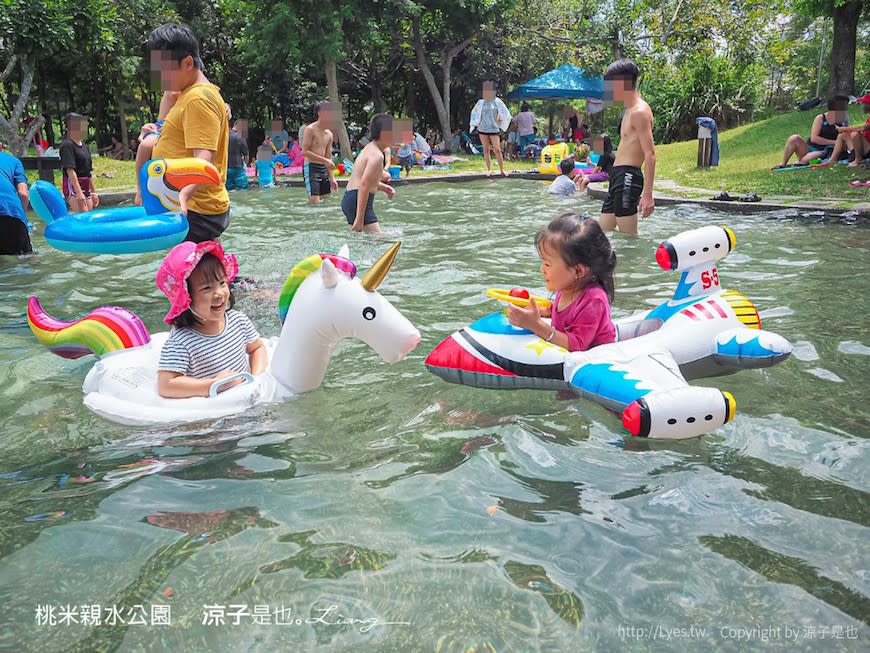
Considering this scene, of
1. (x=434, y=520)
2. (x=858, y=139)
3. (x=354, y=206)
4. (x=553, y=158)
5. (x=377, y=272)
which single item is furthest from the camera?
(x=553, y=158)

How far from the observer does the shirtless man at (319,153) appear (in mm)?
8758

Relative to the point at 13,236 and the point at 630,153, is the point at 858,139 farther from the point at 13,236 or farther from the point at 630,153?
the point at 13,236

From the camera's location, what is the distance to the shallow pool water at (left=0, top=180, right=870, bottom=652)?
197 centimetres

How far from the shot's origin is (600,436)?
121 inches

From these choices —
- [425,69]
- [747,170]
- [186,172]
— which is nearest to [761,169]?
[747,170]

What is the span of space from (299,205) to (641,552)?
9906mm

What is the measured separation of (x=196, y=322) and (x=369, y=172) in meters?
3.64

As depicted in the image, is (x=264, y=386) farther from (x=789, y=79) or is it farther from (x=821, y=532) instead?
(x=789, y=79)

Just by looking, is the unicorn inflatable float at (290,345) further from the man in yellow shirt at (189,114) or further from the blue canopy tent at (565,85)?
the blue canopy tent at (565,85)

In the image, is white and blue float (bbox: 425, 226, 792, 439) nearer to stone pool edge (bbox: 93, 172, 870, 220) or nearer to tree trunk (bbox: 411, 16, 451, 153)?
stone pool edge (bbox: 93, 172, 870, 220)

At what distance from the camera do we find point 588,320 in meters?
3.34

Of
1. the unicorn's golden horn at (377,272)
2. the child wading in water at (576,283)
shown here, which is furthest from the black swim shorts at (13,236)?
the child wading in water at (576,283)

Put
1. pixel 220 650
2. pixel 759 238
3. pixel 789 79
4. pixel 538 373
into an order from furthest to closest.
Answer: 1. pixel 789 79
2. pixel 759 238
3. pixel 538 373
4. pixel 220 650

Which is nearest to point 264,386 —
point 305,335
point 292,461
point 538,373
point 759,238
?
point 305,335
